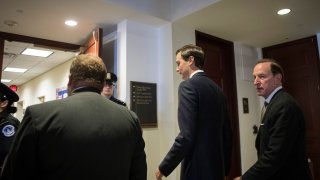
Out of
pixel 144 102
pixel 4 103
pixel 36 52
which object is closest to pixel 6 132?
pixel 4 103

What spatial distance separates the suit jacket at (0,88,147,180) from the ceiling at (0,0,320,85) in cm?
183

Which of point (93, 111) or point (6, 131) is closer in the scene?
point (93, 111)

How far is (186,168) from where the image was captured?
1.40m

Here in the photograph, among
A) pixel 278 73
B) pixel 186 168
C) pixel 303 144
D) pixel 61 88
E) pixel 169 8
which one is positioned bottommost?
pixel 186 168

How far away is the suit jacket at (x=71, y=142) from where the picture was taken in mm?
789

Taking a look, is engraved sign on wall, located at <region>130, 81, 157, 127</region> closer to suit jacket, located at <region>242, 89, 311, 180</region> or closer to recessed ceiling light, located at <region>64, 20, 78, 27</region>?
recessed ceiling light, located at <region>64, 20, 78, 27</region>

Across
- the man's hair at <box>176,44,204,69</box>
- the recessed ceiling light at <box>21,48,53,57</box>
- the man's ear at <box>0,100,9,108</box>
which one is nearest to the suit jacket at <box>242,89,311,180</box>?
the man's hair at <box>176,44,204,69</box>

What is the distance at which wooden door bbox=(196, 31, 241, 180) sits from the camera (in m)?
3.58

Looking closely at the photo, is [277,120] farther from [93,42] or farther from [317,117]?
[317,117]

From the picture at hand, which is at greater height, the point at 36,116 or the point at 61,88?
the point at 61,88

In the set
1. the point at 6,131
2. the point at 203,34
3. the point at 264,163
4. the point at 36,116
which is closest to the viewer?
the point at 36,116

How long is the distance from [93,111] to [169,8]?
2371 mm

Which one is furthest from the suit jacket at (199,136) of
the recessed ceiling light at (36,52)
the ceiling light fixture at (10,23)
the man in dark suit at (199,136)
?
the recessed ceiling light at (36,52)

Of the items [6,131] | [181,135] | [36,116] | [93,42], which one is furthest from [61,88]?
[36,116]
